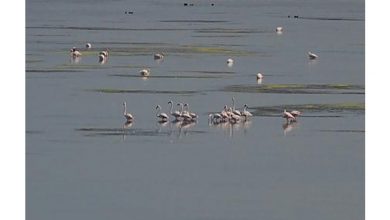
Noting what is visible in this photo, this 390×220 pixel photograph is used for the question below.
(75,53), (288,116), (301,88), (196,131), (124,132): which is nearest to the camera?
(124,132)

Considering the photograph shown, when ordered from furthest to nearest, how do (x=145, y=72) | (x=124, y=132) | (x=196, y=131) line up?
(x=145, y=72) → (x=196, y=131) → (x=124, y=132)

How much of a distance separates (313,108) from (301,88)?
1.05 metres

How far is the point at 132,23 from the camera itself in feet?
63.9

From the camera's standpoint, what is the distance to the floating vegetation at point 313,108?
10.5 metres

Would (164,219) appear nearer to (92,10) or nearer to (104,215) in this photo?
(104,215)

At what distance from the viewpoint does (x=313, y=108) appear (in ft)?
35.1

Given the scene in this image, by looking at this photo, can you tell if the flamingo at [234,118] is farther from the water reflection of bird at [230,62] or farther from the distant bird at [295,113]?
the water reflection of bird at [230,62]

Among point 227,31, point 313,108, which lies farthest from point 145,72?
point 227,31

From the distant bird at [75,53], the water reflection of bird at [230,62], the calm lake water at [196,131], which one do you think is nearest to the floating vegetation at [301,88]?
the calm lake water at [196,131]

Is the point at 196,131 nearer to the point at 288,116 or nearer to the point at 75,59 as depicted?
the point at 288,116

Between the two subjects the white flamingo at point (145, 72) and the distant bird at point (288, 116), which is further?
the white flamingo at point (145, 72)

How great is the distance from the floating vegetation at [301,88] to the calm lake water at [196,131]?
0.5 inches

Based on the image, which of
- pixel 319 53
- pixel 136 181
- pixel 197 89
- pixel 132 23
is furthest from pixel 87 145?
pixel 132 23
